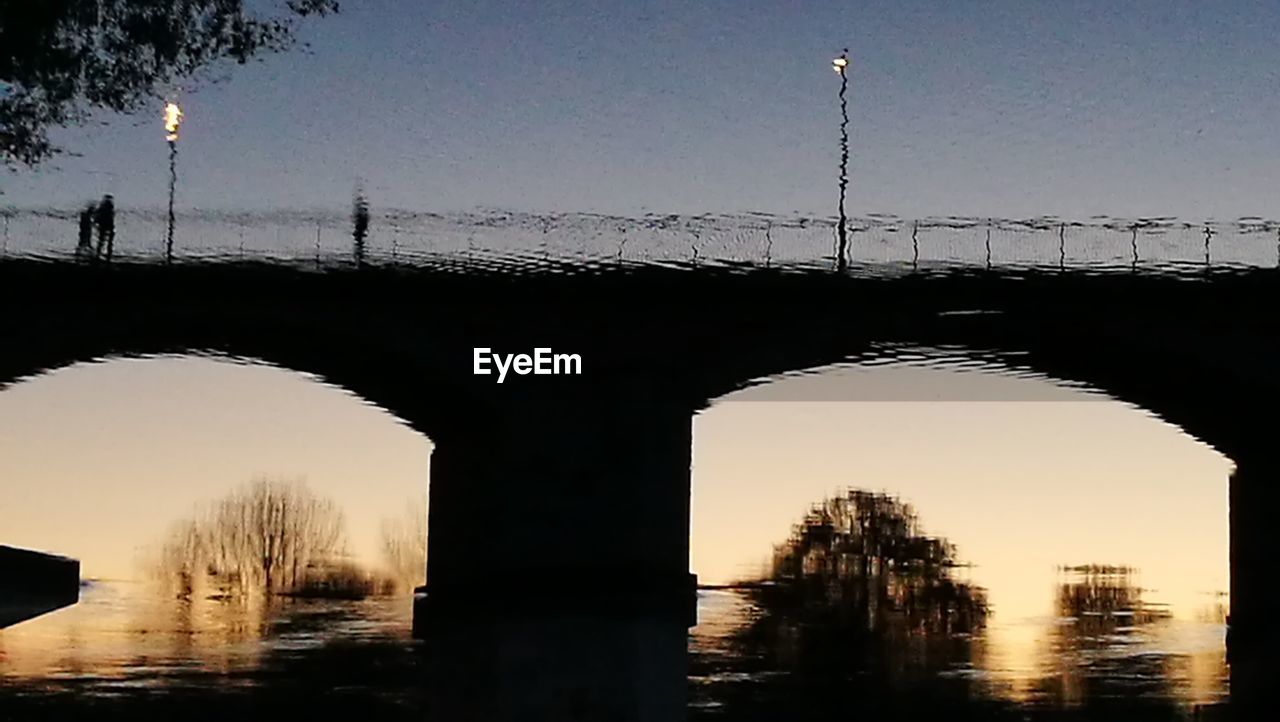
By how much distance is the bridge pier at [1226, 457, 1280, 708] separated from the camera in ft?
124

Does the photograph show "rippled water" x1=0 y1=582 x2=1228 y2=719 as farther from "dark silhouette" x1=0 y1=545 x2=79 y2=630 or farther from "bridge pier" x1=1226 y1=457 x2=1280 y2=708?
"bridge pier" x1=1226 y1=457 x2=1280 y2=708

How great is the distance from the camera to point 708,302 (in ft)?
108

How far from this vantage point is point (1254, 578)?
38.5 metres

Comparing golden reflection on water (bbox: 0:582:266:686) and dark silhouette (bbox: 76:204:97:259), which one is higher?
dark silhouette (bbox: 76:204:97:259)

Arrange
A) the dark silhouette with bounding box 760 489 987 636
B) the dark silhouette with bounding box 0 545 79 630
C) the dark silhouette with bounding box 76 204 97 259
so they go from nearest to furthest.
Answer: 1. the dark silhouette with bounding box 76 204 97 259
2. the dark silhouette with bounding box 0 545 79 630
3. the dark silhouette with bounding box 760 489 987 636

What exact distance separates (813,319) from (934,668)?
34.5 meters

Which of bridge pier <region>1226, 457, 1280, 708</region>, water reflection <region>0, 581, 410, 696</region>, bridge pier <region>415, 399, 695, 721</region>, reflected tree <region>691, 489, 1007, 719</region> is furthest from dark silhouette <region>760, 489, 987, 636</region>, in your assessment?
bridge pier <region>415, 399, 695, 721</region>

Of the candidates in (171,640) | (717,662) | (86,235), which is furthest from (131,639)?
(86,235)

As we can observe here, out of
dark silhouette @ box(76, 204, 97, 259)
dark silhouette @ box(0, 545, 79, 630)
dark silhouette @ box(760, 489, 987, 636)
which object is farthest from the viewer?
dark silhouette @ box(760, 489, 987, 636)

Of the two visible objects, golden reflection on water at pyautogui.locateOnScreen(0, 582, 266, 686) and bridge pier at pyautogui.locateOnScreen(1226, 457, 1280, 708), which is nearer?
bridge pier at pyautogui.locateOnScreen(1226, 457, 1280, 708)

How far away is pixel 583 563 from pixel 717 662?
2841cm

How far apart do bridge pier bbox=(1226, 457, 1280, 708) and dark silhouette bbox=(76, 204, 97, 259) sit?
24791 mm

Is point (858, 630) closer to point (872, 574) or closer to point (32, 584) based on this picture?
point (872, 574)

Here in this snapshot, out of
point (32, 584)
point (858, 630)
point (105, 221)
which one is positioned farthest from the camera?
point (858, 630)
